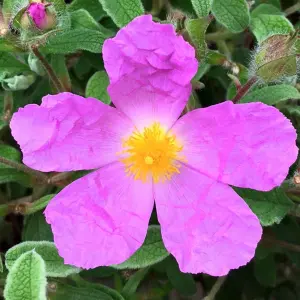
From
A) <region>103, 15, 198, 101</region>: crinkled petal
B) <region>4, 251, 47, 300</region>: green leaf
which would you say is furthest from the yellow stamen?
<region>4, 251, 47, 300</region>: green leaf

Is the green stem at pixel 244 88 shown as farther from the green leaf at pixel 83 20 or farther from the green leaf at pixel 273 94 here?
the green leaf at pixel 83 20

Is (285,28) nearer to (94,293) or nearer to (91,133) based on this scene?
(91,133)

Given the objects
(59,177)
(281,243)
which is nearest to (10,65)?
(59,177)

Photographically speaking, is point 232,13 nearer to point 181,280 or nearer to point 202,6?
point 202,6

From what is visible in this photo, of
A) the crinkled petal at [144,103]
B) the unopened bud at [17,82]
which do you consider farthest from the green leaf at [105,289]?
the unopened bud at [17,82]

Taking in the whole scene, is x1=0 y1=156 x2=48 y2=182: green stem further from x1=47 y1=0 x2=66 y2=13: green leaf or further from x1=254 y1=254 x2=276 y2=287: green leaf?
x1=254 y1=254 x2=276 y2=287: green leaf
